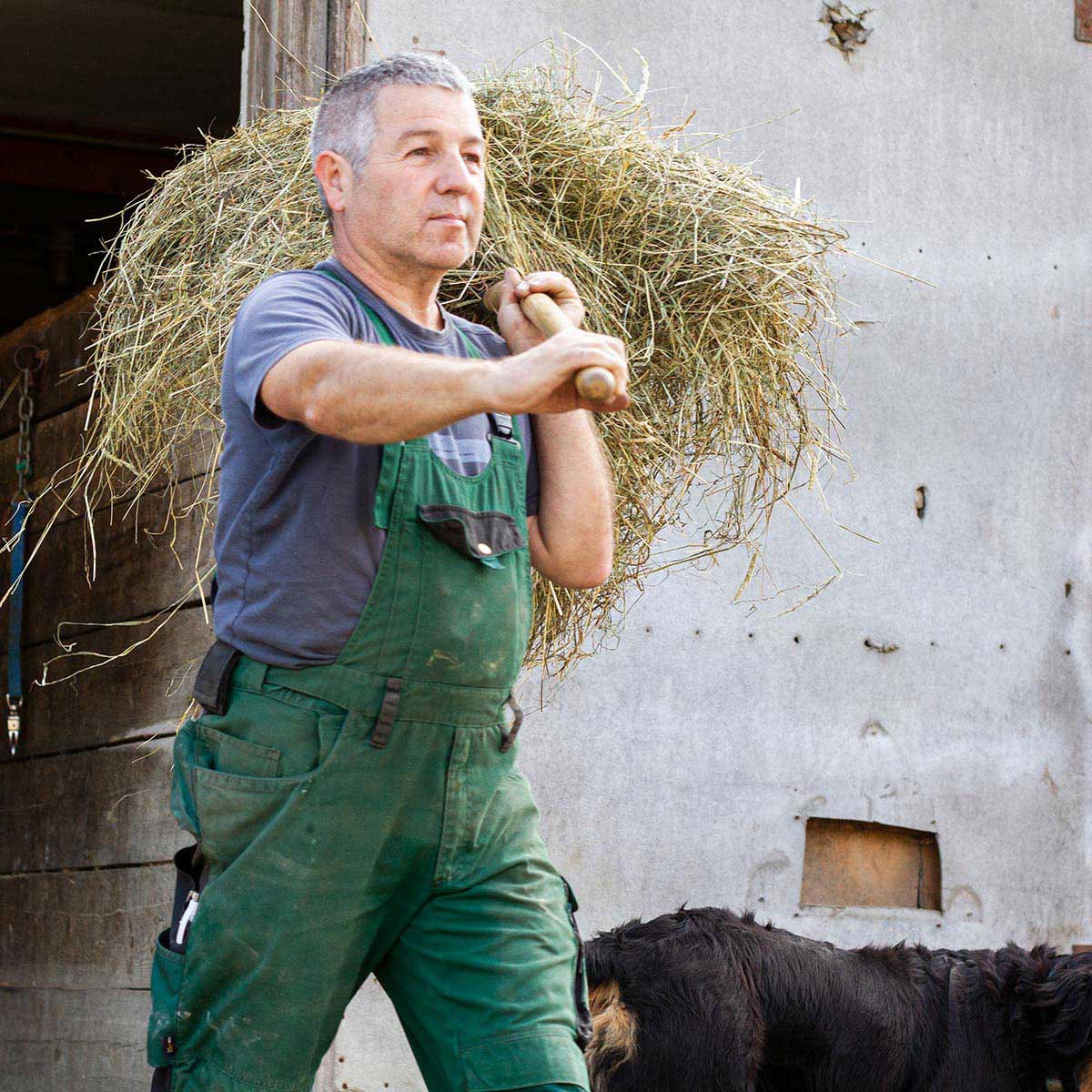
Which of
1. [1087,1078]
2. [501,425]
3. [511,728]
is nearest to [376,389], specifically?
[501,425]

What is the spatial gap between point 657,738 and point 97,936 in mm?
1639

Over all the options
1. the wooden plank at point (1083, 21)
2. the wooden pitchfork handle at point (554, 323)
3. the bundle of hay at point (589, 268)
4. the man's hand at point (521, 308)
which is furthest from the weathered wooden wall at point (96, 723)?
the wooden plank at point (1083, 21)

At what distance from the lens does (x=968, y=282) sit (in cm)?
478

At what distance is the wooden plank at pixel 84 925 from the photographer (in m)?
4.05

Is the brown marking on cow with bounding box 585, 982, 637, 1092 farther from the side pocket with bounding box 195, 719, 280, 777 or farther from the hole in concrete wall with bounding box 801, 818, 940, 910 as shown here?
the side pocket with bounding box 195, 719, 280, 777

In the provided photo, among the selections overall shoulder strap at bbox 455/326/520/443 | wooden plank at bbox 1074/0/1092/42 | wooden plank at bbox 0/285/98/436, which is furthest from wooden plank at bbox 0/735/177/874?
wooden plank at bbox 1074/0/1092/42

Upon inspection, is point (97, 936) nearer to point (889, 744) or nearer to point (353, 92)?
point (889, 744)

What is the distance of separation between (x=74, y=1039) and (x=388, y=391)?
325 cm

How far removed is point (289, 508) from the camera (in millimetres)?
2020

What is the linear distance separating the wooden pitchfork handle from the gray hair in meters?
0.31

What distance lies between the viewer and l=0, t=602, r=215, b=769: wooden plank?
406cm

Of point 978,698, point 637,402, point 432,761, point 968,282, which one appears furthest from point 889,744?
point 432,761

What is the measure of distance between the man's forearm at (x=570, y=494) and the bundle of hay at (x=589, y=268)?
0.53 metres

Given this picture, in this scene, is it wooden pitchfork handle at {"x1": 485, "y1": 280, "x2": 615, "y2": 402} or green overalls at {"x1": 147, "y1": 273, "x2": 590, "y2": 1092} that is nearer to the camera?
wooden pitchfork handle at {"x1": 485, "y1": 280, "x2": 615, "y2": 402}
